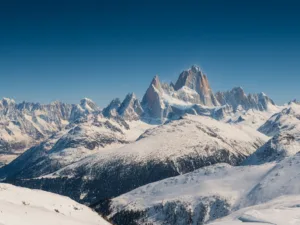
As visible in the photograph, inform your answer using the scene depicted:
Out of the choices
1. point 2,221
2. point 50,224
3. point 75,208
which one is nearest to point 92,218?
point 75,208

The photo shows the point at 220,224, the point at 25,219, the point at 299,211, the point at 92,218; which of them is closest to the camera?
the point at 220,224

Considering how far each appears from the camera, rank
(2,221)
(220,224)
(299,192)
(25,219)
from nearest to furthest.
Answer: (220,224), (2,221), (25,219), (299,192)

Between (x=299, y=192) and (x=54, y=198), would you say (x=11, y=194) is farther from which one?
(x=299, y=192)

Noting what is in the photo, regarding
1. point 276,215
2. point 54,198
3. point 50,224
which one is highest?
point 54,198

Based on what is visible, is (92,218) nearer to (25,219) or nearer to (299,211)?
(25,219)

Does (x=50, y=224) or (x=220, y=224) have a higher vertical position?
(x=50, y=224)

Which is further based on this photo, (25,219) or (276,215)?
(25,219)
